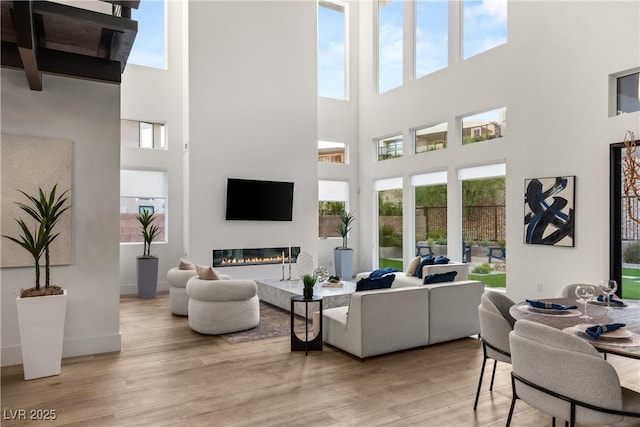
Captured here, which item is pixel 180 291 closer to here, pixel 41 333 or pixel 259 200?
pixel 41 333

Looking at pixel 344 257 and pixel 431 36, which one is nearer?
pixel 431 36

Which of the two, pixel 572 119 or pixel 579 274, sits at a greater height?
pixel 572 119

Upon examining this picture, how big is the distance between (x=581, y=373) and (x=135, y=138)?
28.3ft

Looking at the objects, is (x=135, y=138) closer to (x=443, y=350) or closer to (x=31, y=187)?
(x=31, y=187)

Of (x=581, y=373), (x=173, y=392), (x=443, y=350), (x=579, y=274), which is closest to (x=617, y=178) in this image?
(x=579, y=274)

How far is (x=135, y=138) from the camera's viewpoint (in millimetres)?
8750

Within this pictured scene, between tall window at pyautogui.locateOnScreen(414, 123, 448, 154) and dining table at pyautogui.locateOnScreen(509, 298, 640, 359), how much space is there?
5656mm

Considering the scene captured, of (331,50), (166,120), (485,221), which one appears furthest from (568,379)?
(331,50)

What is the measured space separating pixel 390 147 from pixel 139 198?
18.9 ft

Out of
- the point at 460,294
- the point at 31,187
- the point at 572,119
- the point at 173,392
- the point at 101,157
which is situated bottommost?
the point at 173,392

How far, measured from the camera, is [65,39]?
391cm

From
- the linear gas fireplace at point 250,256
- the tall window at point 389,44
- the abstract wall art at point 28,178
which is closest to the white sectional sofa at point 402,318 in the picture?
the abstract wall art at point 28,178

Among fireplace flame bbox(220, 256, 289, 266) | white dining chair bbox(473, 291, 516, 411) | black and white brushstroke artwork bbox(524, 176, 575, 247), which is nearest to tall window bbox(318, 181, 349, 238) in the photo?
fireplace flame bbox(220, 256, 289, 266)

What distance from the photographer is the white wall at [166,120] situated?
8.60m
